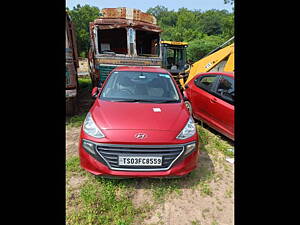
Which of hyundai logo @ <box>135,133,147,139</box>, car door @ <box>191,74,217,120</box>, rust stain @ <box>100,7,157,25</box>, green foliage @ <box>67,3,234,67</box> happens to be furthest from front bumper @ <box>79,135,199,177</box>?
green foliage @ <box>67,3,234,67</box>

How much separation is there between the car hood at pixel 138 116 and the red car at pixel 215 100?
3.22 ft

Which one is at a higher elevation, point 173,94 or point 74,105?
point 173,94

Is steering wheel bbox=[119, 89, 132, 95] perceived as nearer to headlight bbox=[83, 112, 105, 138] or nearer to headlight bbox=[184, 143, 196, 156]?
headlight bbox=[83, 112, 105, 138]

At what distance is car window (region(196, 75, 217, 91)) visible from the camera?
4.00m

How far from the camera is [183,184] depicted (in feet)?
7.73

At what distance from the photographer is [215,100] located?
3.62 metres

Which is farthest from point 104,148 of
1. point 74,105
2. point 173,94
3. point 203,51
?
point 203,51

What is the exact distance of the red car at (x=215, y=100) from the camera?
3.35 meters

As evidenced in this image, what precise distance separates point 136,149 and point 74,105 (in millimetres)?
3464

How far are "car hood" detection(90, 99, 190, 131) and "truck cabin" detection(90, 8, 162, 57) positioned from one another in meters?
4.14

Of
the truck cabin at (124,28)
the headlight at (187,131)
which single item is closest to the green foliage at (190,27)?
the truck cabin at (124,28)

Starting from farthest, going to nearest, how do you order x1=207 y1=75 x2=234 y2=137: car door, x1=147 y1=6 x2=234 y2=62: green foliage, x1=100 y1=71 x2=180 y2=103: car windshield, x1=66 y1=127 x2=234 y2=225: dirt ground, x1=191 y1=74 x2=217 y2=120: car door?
1. x1=147 y1=6 x2=234 y2=62: green foliage
2. x1=191 y1=74 x2=217 y2=120: car door
3. x1=207 y1=75 x2=234 y2=137: car door
4. x1=100 y1=71 x2=180 y2=103: car windshield
5. x1=66 y1=127 x2=234 y2=225: dirt ground

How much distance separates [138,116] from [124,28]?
16.9 ft
